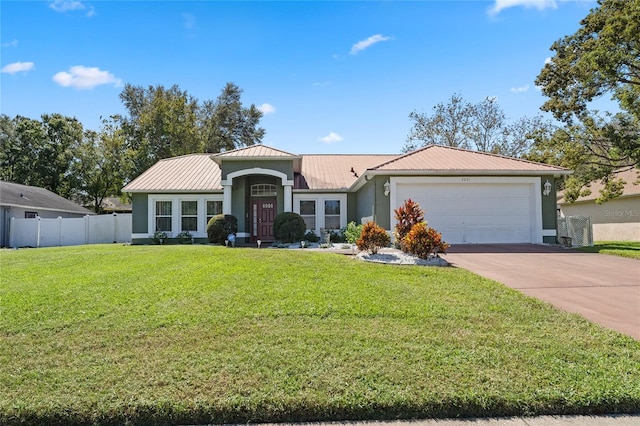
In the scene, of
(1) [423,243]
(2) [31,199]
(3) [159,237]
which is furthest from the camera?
(2) [31,199]

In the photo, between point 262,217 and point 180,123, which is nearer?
point 262,217

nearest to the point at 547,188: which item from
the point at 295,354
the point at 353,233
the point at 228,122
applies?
the point at 353,233

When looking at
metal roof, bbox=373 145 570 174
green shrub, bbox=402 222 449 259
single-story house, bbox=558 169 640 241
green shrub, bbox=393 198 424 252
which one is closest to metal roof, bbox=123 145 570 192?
metal roof, bbox=373 145 570 174

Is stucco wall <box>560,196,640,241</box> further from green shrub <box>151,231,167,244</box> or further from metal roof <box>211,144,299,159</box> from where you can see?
green shrub <box>151,231,167,244</box>

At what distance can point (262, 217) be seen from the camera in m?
18.2

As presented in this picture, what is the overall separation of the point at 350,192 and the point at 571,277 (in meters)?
11.3

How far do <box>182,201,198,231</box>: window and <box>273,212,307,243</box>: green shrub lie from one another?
4.77 meters

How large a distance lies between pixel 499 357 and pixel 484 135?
3206cm

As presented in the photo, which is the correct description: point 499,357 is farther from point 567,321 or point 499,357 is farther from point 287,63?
point 287,63

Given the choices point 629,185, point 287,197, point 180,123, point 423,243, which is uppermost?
point 180,123

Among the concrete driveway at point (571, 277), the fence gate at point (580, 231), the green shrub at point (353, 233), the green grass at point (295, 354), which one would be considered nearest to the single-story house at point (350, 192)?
the fence gate at point (580, 231)

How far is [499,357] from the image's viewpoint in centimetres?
381

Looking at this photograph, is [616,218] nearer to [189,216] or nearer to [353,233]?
[353,233]

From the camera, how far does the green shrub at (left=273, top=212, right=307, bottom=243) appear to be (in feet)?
51.1
